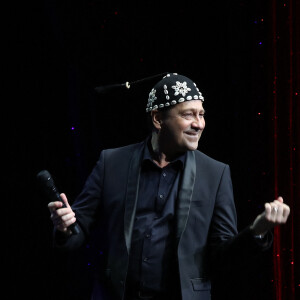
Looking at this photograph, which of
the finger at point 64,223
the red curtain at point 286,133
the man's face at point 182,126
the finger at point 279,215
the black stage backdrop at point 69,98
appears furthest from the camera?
the black stage backdrop at point 69,98

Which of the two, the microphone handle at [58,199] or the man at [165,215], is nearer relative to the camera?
the microphone handle at [58,199]

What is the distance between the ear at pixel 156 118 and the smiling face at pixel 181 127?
2 cm

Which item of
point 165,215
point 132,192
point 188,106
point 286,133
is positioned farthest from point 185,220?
point 286,133

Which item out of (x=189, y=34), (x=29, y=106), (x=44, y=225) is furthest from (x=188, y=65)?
(x=44, y=225)

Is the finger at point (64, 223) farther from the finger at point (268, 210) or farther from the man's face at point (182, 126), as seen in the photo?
the finger at point (268, 210)

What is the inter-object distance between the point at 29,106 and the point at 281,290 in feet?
5.45

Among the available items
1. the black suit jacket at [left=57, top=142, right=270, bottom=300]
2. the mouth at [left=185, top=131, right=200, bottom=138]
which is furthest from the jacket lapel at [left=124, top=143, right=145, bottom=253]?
the mouth at [left=185, top=131, right=200, bottom=138]

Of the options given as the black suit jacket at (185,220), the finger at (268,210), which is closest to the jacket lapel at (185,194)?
the black suit jacket at (185,220)

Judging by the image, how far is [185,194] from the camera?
2016 mm

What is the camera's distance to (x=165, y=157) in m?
2.17

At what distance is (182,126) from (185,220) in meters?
0.40

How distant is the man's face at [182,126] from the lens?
2104mm

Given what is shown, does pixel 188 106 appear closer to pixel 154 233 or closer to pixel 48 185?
pixel 154 233

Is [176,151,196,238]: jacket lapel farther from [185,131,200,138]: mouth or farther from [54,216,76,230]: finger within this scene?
[54,216,76,230]: finger
